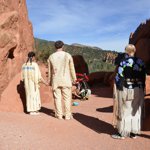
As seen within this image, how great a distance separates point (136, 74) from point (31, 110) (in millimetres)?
3600

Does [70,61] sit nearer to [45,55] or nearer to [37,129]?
[37,129]

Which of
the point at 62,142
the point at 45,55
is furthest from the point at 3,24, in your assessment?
the point at 45,55

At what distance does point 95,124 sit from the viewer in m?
8.02

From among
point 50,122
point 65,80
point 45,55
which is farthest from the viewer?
point 45,55

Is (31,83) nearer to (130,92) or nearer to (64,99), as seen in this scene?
(64,99)

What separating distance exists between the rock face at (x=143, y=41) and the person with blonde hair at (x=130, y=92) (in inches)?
426

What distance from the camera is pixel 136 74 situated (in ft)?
21.0

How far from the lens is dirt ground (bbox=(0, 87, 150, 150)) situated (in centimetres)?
581

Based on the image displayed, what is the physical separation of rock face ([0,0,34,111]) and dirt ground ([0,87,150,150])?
75.2 inches

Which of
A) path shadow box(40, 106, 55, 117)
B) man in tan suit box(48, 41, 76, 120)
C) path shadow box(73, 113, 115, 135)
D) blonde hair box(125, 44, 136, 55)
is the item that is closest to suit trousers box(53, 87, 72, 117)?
man in tan suit box(48, 41, 76, 120)

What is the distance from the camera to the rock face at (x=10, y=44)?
961 centimetres

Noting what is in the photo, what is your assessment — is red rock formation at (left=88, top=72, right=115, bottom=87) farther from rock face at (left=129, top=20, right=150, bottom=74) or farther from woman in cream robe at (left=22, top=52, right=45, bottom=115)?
woman in cream robe at (left=22, top=52, right=45, bottom=115)

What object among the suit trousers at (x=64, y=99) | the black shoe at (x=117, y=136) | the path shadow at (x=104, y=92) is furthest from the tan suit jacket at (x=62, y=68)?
the path shadow at (x=104, y=92)

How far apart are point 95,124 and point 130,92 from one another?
194 cm
